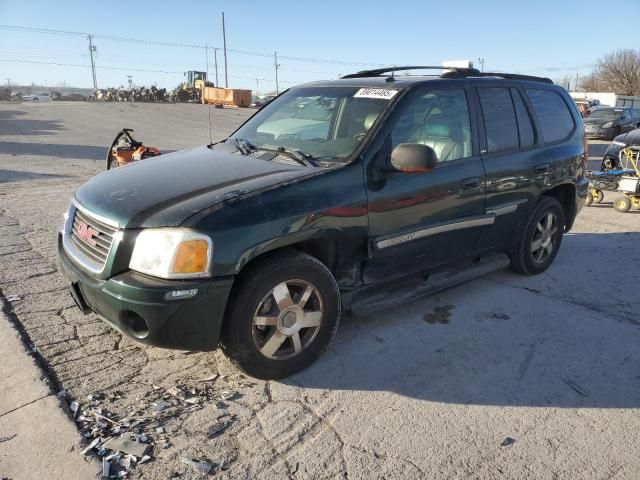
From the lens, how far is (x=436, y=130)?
3906mm

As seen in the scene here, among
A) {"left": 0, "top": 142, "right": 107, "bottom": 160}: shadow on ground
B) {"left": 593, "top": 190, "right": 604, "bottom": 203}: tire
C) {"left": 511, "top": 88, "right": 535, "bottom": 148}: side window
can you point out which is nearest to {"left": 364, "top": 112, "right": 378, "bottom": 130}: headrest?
{"left": 511, "top": 88, "right": 535, "bottom": 148}: side window

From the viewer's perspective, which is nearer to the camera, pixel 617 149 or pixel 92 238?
pixel 92 238

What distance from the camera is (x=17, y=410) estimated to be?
9.25 feet

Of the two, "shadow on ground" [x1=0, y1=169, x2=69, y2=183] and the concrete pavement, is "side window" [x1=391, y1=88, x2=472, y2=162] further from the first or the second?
"shadow on ground" [x1=0, y1=169, x2=69, y2=183]

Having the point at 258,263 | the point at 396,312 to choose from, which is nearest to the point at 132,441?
the point at 258,263

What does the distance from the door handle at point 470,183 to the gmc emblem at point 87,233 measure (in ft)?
8.58

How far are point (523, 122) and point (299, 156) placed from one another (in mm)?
2314

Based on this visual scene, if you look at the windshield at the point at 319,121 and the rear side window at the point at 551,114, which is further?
the rear side window at the point at 551,114

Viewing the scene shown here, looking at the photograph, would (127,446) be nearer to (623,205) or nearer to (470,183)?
(470,183)

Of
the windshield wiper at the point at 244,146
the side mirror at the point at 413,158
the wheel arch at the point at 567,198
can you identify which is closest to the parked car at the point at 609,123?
the wheel arch at the point at 567,198

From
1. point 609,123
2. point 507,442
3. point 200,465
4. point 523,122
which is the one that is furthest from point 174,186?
point 609,123

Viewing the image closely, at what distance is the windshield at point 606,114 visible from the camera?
22.8 meters

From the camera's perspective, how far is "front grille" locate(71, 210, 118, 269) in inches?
115

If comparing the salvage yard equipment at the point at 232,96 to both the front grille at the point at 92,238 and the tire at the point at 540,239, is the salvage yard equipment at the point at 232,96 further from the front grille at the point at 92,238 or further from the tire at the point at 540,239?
the front grille at the point at 92,238
